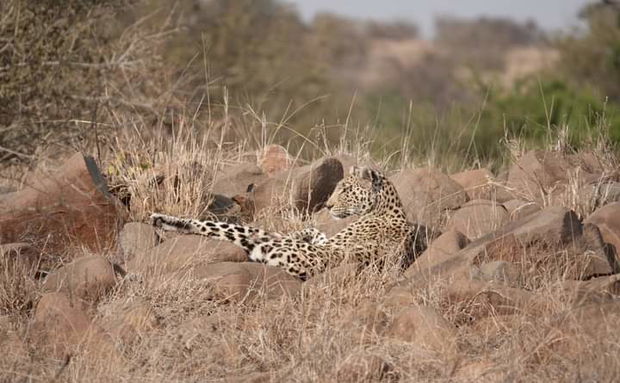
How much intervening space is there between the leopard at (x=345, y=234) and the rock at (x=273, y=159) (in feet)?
3.34

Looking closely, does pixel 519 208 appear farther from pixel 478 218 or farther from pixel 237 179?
pixel 237 179

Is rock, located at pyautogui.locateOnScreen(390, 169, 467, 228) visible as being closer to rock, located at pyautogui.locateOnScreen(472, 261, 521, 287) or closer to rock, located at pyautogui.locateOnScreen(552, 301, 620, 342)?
rock, located at pyautogui.locateOnScreen(472, 261, 521, 287)

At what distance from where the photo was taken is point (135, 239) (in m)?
7.31

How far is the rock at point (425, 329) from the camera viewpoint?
5480 millimetres

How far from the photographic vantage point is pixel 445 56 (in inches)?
2281

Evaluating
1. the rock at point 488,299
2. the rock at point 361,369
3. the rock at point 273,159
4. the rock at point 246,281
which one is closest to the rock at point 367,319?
the rock at point 361,369

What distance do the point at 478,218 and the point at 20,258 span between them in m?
2.99

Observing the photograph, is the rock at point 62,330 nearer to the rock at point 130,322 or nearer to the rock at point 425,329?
the rock at point 130,322

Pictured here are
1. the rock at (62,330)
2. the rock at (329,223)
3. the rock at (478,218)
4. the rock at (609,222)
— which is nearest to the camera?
the rock at (62,330)

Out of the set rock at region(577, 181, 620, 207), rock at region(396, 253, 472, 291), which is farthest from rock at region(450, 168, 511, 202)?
rock at region(396, 253, 472, 291)

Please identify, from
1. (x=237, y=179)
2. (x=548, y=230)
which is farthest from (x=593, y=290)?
(x=237, y=179)

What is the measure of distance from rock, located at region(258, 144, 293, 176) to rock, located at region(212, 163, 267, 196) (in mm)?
458

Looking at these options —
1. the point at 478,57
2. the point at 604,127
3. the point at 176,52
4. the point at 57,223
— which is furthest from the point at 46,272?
the point at 478,57

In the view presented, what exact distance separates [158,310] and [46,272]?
116 cm
